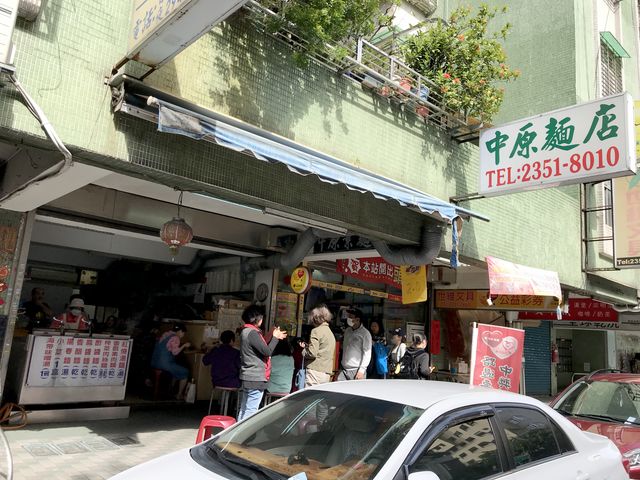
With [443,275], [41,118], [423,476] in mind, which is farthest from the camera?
[443,275]

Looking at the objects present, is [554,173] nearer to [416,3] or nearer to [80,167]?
[416,3]

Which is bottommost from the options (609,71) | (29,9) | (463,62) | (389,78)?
(29,9)

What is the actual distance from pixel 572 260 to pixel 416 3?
7230 millimetres

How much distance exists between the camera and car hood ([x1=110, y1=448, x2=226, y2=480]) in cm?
292

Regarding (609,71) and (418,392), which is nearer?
(418,392)

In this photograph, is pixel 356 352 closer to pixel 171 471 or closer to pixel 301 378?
pixel 301 378

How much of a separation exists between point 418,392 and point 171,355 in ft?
24.5

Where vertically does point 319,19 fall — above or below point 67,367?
above

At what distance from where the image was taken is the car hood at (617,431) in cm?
511

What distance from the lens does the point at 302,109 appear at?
6551 mm

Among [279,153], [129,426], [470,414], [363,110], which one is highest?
[363,110]

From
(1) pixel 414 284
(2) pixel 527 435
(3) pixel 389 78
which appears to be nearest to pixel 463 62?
(3) pixel 389 78

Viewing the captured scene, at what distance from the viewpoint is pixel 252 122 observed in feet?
19.4

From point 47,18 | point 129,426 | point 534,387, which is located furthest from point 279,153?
point 534,387
